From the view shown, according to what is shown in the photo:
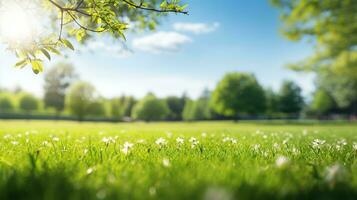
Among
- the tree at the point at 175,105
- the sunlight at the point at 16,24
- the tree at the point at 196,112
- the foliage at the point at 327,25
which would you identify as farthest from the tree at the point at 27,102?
the sunlight at the point at 16,24

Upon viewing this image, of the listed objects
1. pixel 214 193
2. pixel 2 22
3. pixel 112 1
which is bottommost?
pixel 214 193

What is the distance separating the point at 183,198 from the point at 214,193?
457mm

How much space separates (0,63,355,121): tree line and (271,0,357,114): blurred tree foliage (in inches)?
1748

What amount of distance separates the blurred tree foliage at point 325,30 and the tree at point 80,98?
48126 millimetres

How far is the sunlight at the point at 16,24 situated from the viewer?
3.29 meters

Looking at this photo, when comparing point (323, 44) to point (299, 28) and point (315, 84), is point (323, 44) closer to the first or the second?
point (299, 28)

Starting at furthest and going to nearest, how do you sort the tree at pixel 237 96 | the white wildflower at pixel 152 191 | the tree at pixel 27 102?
1. the tree at pixel 27 102
2. the tree at pixel 237 96
3. the white wildflower at pixel 152 191

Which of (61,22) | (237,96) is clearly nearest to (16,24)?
(61,22)

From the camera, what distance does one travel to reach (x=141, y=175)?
8.41ft

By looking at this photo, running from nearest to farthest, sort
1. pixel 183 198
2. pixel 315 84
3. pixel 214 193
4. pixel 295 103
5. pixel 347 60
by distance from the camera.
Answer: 1. pixel 214 193
2. pixel 183 198
3. pixel 347 60
4. pixel 295 103
5. pixel 315 84

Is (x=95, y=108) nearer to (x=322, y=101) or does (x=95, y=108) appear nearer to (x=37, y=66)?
(x=37, y=66)

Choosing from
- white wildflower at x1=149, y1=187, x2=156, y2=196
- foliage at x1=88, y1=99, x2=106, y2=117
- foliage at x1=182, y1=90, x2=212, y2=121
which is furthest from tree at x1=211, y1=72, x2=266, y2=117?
white wildflower at x1=149, y1=187, x2=156, y2=196

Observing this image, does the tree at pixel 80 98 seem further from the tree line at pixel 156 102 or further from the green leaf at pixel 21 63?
the green leaf at pixel 21 63

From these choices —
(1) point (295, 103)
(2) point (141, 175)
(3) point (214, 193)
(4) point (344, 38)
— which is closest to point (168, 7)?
(2) point (141, 175)
